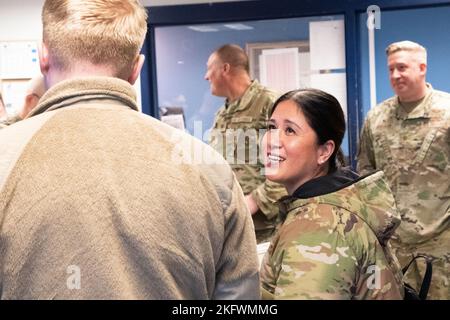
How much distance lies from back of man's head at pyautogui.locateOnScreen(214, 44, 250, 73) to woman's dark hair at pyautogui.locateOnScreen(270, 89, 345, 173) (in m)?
1.61

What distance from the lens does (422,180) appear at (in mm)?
3043

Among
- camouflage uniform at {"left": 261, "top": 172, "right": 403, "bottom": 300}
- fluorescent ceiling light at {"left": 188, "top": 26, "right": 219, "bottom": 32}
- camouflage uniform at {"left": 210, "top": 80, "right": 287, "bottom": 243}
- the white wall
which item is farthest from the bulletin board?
camouflage uniform at {"left": 261, "top": 172, "right": 403, "bottom": 300}

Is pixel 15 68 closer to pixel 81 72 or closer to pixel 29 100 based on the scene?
pixel 29 100

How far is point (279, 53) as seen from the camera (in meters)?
3.63

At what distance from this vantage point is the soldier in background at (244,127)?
110 inches

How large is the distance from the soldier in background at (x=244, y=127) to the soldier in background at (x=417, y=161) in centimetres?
61

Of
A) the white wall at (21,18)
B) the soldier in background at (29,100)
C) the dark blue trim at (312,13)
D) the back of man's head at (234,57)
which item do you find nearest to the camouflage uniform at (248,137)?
the back of man's head at (234,57)

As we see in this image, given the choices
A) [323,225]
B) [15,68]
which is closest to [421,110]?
[323,225]

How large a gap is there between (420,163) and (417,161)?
0.02 meters

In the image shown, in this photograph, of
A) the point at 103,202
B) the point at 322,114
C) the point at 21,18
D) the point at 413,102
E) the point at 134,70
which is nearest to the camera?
the point at 103,202

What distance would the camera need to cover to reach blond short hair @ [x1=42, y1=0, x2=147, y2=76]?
1.00 meters

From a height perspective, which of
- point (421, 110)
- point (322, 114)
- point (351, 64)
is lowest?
point (421, 110)

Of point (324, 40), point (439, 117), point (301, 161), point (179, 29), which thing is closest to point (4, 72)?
point (179, 29)

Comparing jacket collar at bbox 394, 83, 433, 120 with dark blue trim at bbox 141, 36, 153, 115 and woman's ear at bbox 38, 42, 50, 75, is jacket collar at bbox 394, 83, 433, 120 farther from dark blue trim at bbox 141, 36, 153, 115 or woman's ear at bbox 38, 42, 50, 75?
woman's ear at bbox 38, 42, 50, 75
